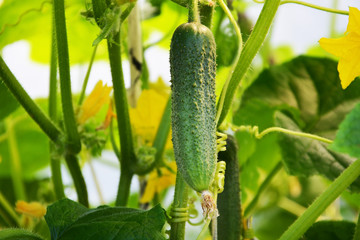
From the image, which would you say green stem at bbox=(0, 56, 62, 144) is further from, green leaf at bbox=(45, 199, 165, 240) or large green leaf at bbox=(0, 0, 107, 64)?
large green leaf at bbox=(0, 0, 107, 64)

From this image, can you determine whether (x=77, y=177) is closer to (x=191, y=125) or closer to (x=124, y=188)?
(x=124, y=188)

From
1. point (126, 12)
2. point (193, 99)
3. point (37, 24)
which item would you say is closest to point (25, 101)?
point (126, 12)

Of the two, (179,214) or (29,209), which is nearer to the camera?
(179,214)

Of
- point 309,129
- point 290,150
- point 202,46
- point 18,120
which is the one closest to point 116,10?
point 202,46

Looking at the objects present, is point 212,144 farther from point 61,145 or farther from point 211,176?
point 61,145

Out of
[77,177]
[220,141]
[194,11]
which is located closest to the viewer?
[194,11]

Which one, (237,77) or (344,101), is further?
(344,101)

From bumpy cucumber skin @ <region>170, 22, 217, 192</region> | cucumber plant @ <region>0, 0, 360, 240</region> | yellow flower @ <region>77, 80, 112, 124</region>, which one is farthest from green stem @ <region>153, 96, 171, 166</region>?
bumpy cucumber skin @ <region>170, 22, 217, 192</region>
